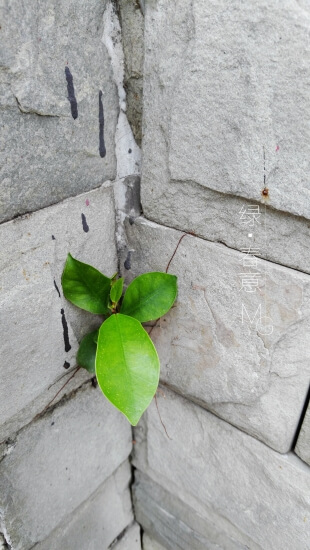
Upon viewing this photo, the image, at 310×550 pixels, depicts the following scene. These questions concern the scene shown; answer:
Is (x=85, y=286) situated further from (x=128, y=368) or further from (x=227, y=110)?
(x=227, y=110)

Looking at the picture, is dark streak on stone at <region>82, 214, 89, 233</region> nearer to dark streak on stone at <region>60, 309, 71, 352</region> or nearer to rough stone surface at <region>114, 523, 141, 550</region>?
dark streak on stone at <region>60, 309, 71, 352</region>

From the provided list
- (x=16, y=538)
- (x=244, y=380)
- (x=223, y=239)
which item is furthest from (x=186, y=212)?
(x=16, y=538)

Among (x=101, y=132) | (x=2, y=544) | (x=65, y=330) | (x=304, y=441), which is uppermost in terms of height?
(x=101, y=132)

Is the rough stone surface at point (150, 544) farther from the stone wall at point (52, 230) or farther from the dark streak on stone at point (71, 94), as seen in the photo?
the dark streak on stone at point (71, 94)

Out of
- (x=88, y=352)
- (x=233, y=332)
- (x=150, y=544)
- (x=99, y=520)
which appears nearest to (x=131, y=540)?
(x=150, y=544)

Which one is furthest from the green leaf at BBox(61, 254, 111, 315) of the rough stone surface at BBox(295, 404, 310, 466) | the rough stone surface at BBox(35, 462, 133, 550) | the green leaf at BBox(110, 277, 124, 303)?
the rough stone surface at BBox(35, 462, 133, 550)
